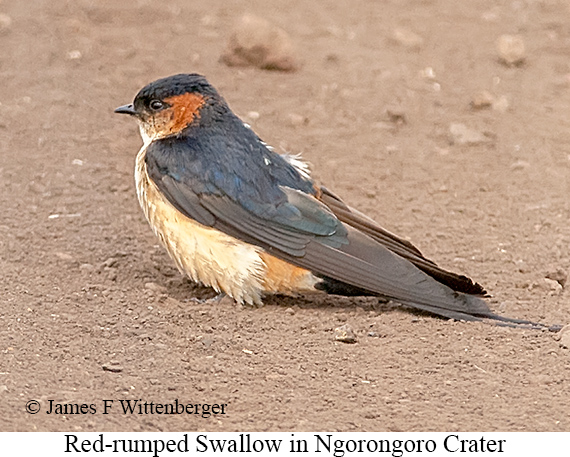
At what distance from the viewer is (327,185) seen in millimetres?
8055

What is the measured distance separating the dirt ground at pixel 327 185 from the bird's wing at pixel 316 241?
0.18m

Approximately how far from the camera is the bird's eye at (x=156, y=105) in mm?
6387

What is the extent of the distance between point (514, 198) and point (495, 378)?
3.02 m

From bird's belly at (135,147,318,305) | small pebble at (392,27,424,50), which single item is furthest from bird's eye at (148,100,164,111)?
small pebble at (392,27,424,50)

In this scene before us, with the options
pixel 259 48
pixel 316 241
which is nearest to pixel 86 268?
pixel 316 241

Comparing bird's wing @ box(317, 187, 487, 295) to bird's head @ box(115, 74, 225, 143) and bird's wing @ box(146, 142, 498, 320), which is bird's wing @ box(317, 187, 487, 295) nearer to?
bird's wing @ box(146, 142, 498, 320)

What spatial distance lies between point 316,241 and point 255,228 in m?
0.34

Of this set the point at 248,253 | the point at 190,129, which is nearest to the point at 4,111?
the point at 190,129

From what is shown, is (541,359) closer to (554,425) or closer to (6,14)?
(554,425)

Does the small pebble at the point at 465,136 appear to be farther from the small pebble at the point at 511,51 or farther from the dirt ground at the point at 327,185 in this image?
the small pebble at the point at 511,51

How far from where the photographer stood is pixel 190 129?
6.34m

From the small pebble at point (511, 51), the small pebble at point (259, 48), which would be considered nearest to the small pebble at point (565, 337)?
the small pebble at point (259, 48)

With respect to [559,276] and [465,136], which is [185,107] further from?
[465,136]

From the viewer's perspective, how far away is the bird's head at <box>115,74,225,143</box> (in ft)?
20.8
